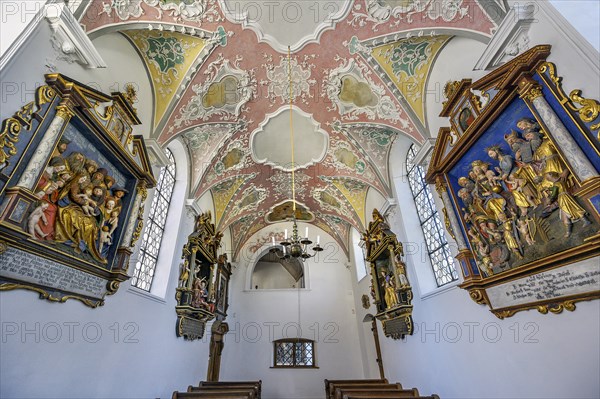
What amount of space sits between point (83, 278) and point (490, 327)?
17.6 ft

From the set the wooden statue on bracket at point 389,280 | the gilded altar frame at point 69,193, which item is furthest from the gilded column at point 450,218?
the gilded altar frame at point 69,193

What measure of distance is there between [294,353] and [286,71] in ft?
33.9

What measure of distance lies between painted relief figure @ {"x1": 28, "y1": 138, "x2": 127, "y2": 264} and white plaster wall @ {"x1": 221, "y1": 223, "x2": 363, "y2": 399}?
852 cm

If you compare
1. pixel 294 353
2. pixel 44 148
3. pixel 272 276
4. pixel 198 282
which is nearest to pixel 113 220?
pixel 44 148

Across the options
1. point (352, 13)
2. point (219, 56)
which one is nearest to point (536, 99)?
point (352, 13)

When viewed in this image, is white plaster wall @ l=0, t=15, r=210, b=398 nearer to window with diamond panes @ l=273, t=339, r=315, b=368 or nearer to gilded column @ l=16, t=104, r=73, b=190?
gilded column @ l=16, t=104, r=73, b=190

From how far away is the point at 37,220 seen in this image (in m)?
2.90

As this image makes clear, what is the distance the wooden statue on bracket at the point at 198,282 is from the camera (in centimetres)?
672

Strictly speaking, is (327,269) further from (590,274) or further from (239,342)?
(590,274)

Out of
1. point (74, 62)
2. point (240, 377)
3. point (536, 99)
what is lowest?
point (240, 377)

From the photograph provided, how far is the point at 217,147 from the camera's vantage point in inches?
296

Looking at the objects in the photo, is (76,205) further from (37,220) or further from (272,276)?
(272,276)

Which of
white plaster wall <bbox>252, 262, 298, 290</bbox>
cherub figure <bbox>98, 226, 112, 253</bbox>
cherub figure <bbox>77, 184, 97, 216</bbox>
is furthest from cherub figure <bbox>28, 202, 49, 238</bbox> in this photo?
white plaster wall <bbox>252, 262, 298, 290</bbox>

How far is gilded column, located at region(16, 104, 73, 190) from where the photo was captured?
277 centimetres
